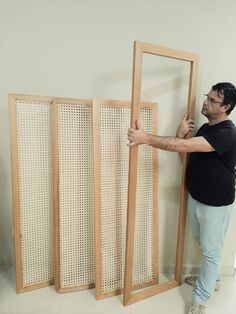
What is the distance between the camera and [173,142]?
1819 millimetres

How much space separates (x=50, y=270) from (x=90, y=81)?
1576 millimetres

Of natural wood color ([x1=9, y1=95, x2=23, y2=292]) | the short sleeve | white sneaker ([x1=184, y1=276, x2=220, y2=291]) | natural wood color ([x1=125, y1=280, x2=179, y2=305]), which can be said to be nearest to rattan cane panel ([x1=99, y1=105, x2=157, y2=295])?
natural wood color ([x1=125, y1=280, x2=179, y2=305])

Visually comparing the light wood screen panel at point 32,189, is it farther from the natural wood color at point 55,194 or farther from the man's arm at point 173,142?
the man's arm at point 173,142

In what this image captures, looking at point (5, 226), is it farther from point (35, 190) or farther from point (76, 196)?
point (76, 196)

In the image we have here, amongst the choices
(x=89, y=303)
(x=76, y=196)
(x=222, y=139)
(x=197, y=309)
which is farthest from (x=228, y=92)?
(x=89, y=303)

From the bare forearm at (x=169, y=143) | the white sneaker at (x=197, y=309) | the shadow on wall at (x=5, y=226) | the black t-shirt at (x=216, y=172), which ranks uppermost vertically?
the bare forearm at (x=169, y=143)

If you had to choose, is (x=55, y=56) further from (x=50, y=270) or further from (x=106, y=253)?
(x=50, y=270)

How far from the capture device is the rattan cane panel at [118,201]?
6.70 feet

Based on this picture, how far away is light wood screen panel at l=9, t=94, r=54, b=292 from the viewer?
2.02 metres

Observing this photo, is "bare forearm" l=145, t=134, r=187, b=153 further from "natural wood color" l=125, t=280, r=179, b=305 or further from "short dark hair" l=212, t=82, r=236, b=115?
"natural wood color" l=125, t=280, r=179, b=305

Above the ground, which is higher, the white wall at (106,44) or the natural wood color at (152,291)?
the white wall at (106,44)

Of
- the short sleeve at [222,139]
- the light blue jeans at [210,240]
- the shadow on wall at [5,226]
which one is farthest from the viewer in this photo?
the shadow on wall at [5,226]

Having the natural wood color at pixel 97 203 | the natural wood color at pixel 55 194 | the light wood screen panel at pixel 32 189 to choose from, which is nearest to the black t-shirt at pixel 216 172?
the natural wood color at pixel 97 203

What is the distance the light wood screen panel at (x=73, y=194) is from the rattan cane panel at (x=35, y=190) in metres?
0.13
